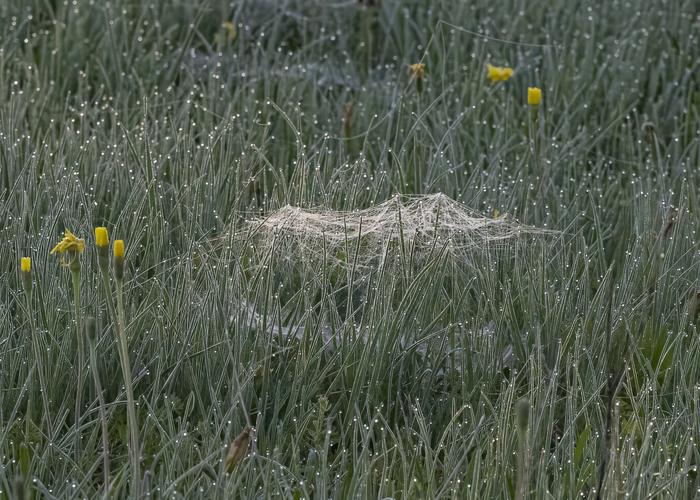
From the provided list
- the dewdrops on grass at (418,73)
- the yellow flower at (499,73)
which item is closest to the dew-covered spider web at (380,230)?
the dewdrops on grass at (418,73)

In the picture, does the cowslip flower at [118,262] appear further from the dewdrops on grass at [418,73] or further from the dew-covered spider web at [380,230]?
the dewdrops on grass at [418,73]

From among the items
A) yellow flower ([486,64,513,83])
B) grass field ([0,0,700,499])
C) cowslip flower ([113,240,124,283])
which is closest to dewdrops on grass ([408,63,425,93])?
grass field ([0,0,700,499])

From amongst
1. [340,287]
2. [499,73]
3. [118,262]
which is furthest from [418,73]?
[118,262]

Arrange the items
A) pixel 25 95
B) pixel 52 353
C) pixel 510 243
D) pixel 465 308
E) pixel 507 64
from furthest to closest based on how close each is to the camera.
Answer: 1. pixel 507 64
2. pixel 25 95
3. pixel 510 243
4. pixel 465 308
5. pixel 52 353

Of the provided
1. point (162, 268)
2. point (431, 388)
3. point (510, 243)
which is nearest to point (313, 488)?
point (431, 388)

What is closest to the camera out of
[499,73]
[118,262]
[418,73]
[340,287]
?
[118,262]

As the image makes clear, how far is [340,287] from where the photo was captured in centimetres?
256

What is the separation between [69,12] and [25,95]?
0.84 meters

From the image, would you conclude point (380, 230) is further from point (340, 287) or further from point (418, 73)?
point (418, 73)

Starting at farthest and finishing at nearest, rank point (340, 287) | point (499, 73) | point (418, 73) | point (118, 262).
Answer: point (499, 73)
point (418, 73)
point (340, 287)
point (118, 262)

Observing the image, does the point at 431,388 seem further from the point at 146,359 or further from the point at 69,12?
the point at 69,12

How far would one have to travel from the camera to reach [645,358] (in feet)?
7.62

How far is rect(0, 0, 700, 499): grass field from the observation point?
196 centimetres

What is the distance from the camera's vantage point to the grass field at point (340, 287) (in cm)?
196
